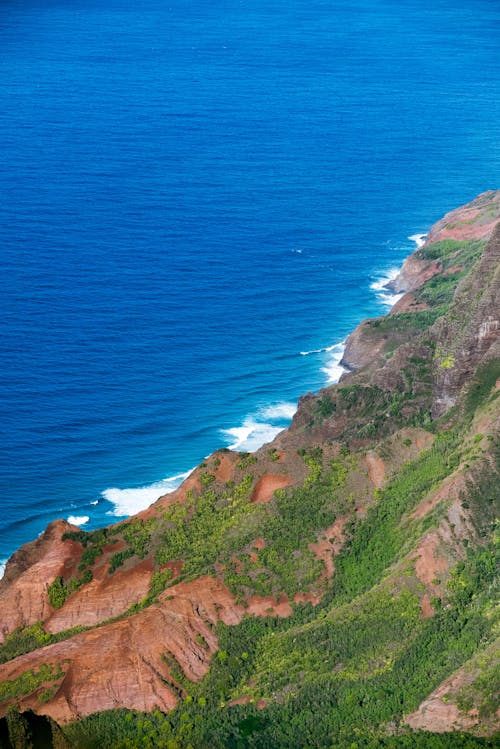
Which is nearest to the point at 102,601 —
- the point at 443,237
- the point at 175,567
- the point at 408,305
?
the point at 175,567

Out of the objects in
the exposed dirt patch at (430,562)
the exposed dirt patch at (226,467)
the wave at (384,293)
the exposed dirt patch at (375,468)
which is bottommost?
the exposed dirt patch at (430,562)

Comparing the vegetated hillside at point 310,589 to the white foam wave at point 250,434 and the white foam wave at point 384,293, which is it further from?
the white foam wave at point 384,293

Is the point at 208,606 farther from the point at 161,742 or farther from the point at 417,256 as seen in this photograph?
the point at 417,256

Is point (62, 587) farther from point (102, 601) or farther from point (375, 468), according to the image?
point (375, 468)

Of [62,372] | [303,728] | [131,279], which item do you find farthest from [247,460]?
[131,279]

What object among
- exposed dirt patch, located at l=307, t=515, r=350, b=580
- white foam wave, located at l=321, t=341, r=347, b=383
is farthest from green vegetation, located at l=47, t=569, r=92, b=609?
white foam wave, located at l=321, t=341, r=347, b=383

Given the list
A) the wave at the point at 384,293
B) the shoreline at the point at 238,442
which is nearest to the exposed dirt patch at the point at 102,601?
the shoreline at the point at 238,442
